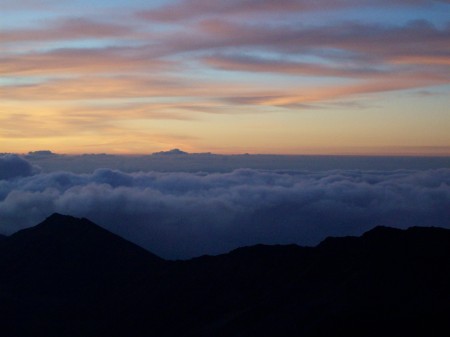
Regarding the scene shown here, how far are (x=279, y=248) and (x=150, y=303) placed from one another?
A: 15.9m

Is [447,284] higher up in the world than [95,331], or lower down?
higher up

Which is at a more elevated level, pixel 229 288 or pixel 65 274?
pixel 229 288

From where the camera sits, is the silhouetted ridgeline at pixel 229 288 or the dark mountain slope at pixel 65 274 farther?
the dark mountain slope at pixel 65 274

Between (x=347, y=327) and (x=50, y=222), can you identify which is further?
→ (x=50, y=222)

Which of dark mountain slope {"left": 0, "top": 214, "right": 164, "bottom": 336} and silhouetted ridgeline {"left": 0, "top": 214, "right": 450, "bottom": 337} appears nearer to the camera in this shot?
silhouetted ridgeline {"left": 0, "top": 214, "right": 450, "bottom": 337}

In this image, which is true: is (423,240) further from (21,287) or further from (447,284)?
(21,287)

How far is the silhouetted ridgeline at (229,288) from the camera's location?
54750 mm

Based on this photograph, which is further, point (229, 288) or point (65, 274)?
point (65, 274)

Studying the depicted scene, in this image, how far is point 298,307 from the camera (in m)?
60.0

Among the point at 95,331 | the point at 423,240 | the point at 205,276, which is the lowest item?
the point at 95,331

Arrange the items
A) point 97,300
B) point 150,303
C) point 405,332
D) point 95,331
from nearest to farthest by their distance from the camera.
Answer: point 405,332 < point 95,331 < point 150,303 < point 97,300

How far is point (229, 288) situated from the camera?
73.5m

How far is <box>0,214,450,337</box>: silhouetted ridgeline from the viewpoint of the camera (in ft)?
180

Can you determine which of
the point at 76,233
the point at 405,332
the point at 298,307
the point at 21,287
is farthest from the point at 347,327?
the point at 76,233
